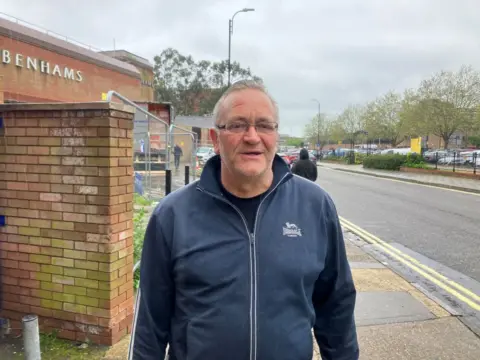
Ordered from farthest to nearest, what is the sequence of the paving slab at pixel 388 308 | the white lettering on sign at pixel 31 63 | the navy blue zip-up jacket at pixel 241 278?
the white lettering on sign at pixel 31 63, the paving slab at pixel 388 308, the navy blue zip-up jacket at pixel 241 278

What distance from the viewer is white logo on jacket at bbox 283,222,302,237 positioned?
1.71 m

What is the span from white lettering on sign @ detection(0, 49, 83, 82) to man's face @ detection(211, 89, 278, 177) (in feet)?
40.2

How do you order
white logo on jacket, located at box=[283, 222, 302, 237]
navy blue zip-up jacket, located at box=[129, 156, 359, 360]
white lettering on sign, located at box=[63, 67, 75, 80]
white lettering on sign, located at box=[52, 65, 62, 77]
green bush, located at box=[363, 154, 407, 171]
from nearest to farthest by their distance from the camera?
navy blue zip-up jacket, located at box=[129, 156, 359, 360] → white logo on jacket, located at box=[283, 222, 302, 237] → white lettering on sign, located at box=[52, 65, 62, 77] → white lettering on sign, located at box=[63, 67, 75, 80] → green bush, located at box=[363, 154, 407, 171]

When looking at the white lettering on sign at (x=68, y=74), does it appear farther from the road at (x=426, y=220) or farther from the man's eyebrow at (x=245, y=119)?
the man's eyebrow at (x=245, y=119)

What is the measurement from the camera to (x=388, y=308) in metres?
4.38

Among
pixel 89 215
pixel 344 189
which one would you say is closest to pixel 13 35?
pixel 89 215

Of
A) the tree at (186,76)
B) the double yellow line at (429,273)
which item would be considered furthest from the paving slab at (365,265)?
the tree at (186,76)

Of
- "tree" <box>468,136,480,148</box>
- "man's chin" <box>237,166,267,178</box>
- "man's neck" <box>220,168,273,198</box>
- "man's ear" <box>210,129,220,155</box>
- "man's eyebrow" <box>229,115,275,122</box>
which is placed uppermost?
"tree" <box>468,136,480,148</box>

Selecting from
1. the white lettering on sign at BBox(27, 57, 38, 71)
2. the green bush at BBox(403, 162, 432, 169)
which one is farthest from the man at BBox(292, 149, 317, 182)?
the green bush at BBox(403, 162, 432, 169)

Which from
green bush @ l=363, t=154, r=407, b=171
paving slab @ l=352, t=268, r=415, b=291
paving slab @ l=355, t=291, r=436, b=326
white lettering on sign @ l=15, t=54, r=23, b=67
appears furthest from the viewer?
green bush @ l=363, t=154, r=407, b=171

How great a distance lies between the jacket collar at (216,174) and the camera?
1787 mm

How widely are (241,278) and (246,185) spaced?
399 millimetres

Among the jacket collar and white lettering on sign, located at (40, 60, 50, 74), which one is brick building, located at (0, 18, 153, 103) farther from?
the jacket collar

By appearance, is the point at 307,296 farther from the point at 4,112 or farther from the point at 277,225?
the point at 4,112
